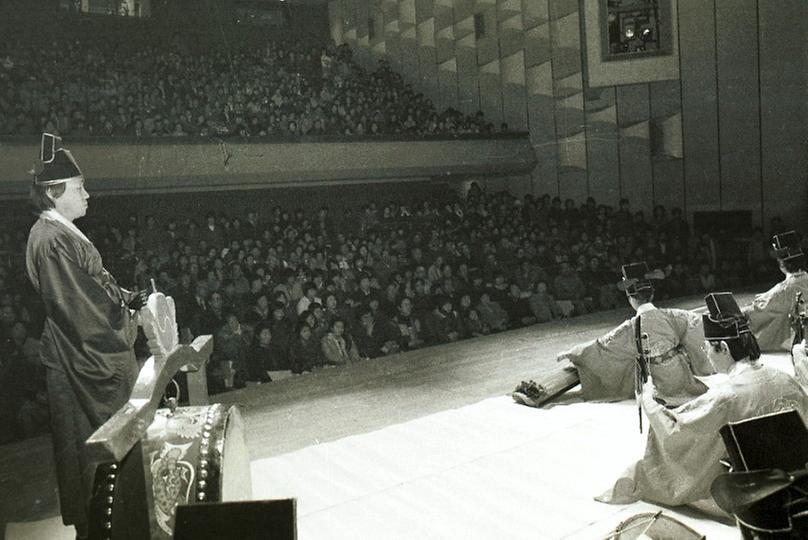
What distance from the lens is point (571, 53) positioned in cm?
1080

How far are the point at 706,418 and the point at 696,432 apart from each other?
6cm

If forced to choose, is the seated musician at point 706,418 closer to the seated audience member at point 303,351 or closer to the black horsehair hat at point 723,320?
the black horsehair hat at point 723,320

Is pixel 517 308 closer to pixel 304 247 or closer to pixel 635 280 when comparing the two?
pixel 304 247

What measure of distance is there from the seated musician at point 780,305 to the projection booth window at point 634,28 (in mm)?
6045

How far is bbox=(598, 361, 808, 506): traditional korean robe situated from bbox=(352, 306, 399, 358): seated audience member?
3.39 meters

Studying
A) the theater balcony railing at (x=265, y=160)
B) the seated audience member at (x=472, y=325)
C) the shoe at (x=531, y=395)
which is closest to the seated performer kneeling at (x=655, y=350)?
the shoe at (x=531, y=395)

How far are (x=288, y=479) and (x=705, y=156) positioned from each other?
867 centimetres

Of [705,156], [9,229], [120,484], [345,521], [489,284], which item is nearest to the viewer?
[120,484]

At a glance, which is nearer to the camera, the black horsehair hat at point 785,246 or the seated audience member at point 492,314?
the black horsehair hat at point 785,246

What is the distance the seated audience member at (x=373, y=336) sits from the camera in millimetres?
5793

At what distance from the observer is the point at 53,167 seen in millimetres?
2094

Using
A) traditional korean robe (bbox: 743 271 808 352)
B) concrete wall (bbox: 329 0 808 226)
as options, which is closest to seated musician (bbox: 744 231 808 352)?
traditional korean robe (bbox: 743 271 808 352)

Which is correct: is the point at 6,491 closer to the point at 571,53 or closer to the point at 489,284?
the point at 489,284

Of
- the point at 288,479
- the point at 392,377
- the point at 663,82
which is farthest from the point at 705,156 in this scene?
the point at 288,479
